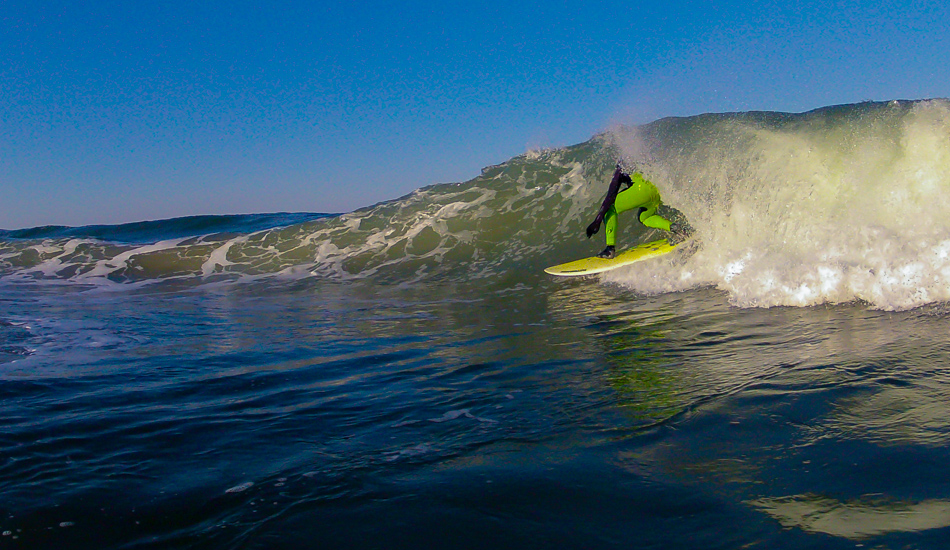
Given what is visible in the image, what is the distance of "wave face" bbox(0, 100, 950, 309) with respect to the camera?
637 cm

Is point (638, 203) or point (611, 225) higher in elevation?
point (638, 203)

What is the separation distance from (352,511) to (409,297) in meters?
7.07

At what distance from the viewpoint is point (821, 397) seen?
3.16m

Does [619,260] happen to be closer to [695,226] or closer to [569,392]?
[695,226]

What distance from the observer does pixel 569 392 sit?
3707mm

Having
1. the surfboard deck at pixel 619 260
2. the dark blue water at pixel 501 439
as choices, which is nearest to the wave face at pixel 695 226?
the surfboard deck at pixel 619 260

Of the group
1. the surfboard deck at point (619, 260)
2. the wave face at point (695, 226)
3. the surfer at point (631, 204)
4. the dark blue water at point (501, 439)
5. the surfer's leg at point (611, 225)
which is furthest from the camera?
the surfer's leg at point (611, 225)

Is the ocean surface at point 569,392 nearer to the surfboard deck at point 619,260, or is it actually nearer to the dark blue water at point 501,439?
the dark blue water at point 501,439

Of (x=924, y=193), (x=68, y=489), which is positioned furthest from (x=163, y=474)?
(x=924, y=193)

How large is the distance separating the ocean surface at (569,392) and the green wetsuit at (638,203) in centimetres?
55

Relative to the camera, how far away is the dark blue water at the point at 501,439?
83.1 inches

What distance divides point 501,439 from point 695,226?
254 inches

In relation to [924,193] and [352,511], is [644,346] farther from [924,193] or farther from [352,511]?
[924,193]

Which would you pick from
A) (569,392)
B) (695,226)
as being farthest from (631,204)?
(569,392)
